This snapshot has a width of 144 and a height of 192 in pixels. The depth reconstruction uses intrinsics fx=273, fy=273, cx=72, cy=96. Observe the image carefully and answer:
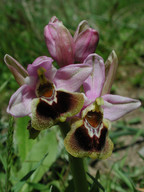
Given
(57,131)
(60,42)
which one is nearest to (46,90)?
(60,42)

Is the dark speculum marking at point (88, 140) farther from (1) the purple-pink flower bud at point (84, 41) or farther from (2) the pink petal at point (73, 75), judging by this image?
(1) the purple-pink flower bud at point (84, 41)

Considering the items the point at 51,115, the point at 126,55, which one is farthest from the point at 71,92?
the point at 126,55

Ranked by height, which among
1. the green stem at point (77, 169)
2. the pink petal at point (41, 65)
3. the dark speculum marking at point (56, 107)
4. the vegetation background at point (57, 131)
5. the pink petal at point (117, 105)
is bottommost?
the vegetation background at point (57, 131)

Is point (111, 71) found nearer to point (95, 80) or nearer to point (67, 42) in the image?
point (95, 80)

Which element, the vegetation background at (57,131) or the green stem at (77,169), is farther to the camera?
the vegetation background at (57,131)

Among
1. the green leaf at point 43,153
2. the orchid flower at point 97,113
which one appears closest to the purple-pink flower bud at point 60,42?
the orchid flower at point 97,113
